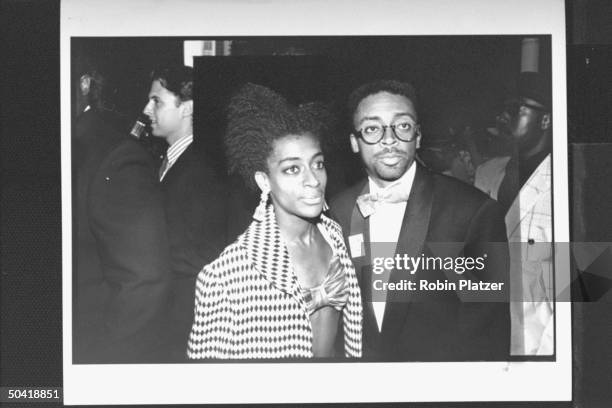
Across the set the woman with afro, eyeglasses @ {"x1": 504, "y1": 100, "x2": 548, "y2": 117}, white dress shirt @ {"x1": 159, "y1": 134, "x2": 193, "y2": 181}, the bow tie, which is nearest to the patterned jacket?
the woman with afro

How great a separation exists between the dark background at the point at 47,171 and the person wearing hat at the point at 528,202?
0.45ft

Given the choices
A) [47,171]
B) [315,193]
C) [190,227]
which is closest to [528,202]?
[315,193]

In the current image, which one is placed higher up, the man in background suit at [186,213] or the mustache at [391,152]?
the mustache at [391,152]

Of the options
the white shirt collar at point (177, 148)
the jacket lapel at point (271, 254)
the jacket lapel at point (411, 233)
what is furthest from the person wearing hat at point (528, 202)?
the white shirt collar at point (177, 148)

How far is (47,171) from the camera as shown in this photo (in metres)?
4.34

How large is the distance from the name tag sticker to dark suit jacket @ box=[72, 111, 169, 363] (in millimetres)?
888

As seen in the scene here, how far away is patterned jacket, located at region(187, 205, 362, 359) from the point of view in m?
4.29

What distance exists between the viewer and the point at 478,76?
4320mm

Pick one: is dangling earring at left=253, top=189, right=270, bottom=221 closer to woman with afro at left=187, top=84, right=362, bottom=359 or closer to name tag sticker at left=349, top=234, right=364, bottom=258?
woman with afro at left=187, top=84, right=362, bottom=359

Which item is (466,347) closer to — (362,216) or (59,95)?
(362,216)

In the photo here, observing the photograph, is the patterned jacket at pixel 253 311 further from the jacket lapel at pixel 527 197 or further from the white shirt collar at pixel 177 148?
the jacket lapel at pixel 527 197

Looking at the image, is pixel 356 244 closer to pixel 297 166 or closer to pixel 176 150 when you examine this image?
pixel 297 166

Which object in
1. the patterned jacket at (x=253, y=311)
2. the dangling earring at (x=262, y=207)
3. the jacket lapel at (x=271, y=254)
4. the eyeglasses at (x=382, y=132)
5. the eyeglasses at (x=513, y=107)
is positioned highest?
the eyeglasses at (x=513, y=107)

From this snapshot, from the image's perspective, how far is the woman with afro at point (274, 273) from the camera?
430 cm
